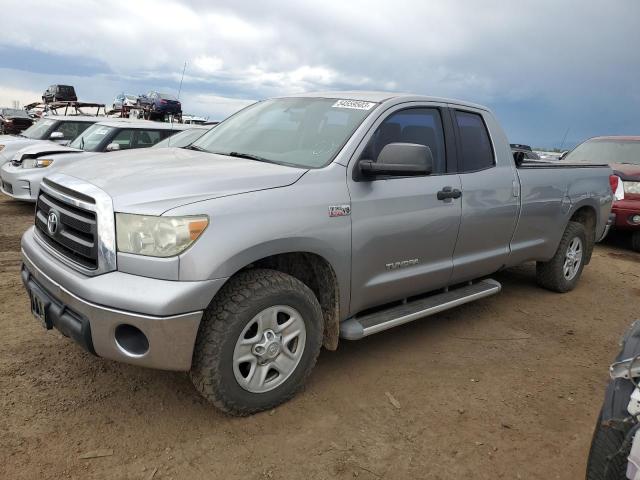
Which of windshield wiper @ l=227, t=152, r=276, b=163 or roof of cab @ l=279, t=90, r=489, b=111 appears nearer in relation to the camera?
windshield wiper @ l=227, t=152, r=276, b=163

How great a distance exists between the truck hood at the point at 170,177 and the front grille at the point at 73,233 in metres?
0.17

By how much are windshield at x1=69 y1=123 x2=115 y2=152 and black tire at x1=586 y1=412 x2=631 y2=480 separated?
8.19 meters

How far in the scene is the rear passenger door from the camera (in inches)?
151

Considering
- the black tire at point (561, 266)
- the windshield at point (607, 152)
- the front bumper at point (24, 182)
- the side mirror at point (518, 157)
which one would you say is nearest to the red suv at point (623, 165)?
the windshield at point (607, 152)

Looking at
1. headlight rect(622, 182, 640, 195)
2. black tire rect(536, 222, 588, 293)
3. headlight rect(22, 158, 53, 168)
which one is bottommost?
black tire rect(536, 222, 588, 293)

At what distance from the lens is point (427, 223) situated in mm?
3430

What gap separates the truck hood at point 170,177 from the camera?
244cm

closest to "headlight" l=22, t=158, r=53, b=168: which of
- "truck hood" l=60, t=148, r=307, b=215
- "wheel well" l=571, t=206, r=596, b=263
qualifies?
"truck hood" l=60, t=148, r=307, b=215

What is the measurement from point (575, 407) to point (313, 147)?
2.26 metres

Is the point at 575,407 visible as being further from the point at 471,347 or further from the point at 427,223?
the point at 427,223

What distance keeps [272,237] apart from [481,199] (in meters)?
1.99

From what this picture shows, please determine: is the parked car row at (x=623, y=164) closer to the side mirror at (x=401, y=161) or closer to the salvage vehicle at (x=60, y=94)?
the side mirror at (x=401, y=161)

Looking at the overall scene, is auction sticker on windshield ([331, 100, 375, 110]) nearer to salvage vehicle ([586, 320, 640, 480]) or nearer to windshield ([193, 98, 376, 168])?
windshield ([193, 98, 376, 168])

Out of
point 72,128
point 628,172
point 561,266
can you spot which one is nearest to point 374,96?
point 561,266
